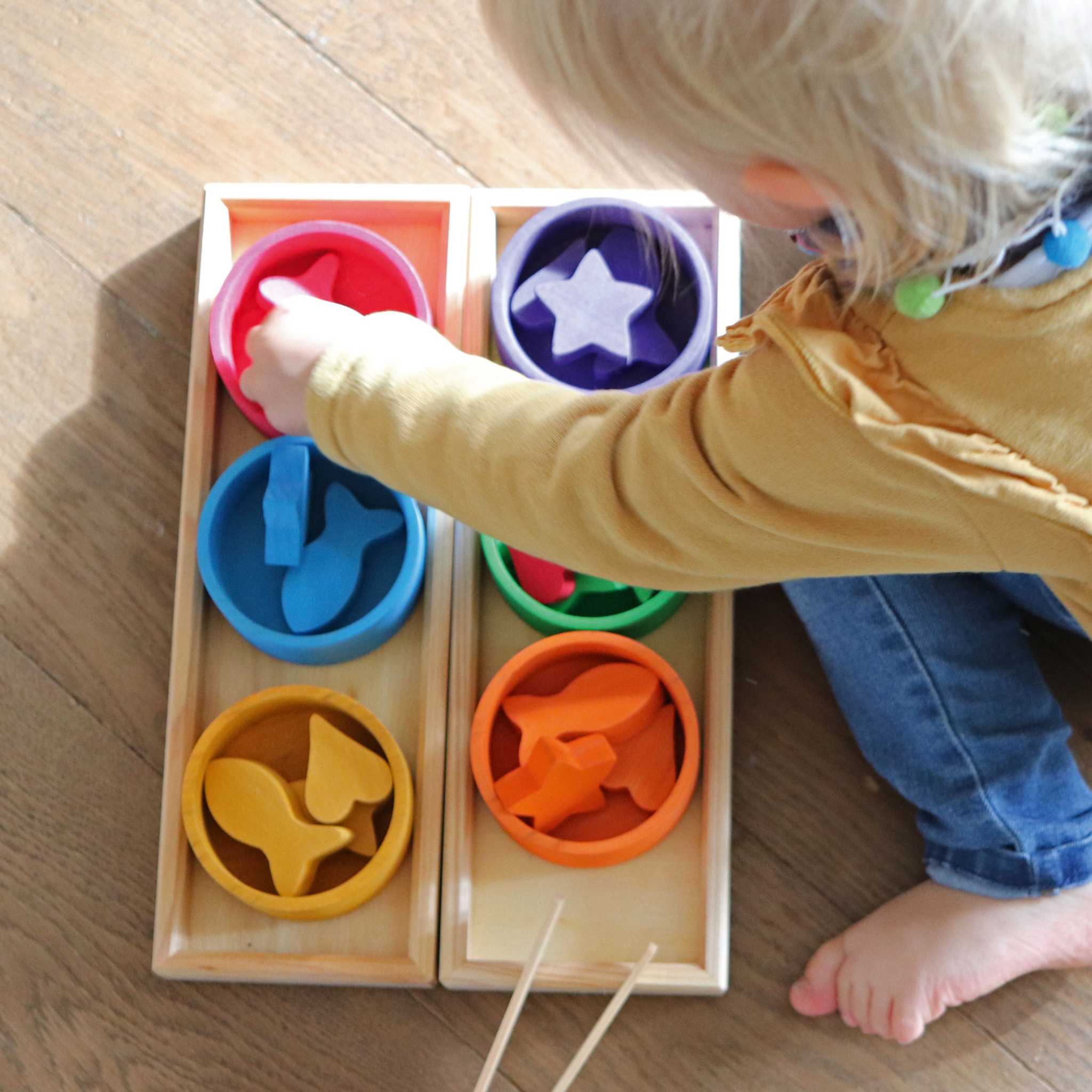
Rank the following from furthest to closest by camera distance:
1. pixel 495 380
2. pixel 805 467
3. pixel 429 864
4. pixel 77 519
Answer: pixel 77 519
pixel 429 864
pixel 495 380
pixel 805 467

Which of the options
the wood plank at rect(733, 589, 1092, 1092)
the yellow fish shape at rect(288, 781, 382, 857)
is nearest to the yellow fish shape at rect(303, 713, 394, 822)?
the yellow fish shape at rect(288, 781, 382, 857)

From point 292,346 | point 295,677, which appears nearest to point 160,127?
point 292,346

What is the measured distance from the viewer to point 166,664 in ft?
2.60

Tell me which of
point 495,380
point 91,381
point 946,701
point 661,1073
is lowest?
point 661,1073

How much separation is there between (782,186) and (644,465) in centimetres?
14

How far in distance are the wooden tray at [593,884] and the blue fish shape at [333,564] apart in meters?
0.05

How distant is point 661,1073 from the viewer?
737mm

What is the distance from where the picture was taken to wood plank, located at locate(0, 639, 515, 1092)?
741 millimetres

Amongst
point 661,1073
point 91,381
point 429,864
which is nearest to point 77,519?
point 91,381

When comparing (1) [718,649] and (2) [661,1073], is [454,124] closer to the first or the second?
(1) [718,649]

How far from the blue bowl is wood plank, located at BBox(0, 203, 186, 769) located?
9 centimetres

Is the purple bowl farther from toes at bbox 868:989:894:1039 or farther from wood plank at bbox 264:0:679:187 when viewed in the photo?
toes at bbox 868:989:894:1039

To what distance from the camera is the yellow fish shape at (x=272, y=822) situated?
2.25 ft

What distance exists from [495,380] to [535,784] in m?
0.23
